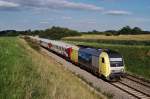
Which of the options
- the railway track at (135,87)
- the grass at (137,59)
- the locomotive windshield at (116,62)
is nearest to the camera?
the railway track at (135,87)

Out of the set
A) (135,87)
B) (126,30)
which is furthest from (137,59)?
(126,30)

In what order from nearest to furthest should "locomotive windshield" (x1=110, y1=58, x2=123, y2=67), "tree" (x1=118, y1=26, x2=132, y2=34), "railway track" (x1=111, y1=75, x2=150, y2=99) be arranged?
"railway track" (x1=111, y1=75, x2=150, y2=99), "locomotive windshield" (x1=110, y1=58, x2=123, y2=67), "tree" (x1=118, y1=26, x2=132, y2=34)

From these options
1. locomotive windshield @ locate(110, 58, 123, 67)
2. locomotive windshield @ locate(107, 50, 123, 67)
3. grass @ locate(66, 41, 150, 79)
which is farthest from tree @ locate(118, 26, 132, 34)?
locomotive windshield @ locate(110, 58, 123, 67)

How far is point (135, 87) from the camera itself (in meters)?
27.7

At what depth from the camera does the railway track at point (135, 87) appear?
78.9 ft

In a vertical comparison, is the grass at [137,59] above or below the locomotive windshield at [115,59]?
below

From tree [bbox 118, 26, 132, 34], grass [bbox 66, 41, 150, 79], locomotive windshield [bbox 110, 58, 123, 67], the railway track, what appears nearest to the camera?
the railway track

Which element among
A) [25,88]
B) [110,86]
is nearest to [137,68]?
[110,86]

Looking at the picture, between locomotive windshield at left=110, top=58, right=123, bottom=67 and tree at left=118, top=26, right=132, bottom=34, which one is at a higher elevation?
locomotive windshield at left=110, top=58, right=123, bottom=67

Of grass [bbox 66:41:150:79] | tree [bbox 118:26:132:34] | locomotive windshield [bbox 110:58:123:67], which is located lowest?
grass [bbox 66:41:150:79]

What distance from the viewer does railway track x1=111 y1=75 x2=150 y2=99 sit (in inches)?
947

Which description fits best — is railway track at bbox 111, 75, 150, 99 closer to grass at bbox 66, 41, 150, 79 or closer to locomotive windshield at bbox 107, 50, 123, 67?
locomotive windshield at bbox 107, 50, 123, 67

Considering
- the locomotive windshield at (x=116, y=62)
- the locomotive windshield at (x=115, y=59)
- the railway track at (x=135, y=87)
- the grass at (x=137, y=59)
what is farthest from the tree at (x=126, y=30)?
the locomotive windshield at (x=116, y=62)

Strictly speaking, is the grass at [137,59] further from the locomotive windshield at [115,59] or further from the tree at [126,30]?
the tree at [126,30]
